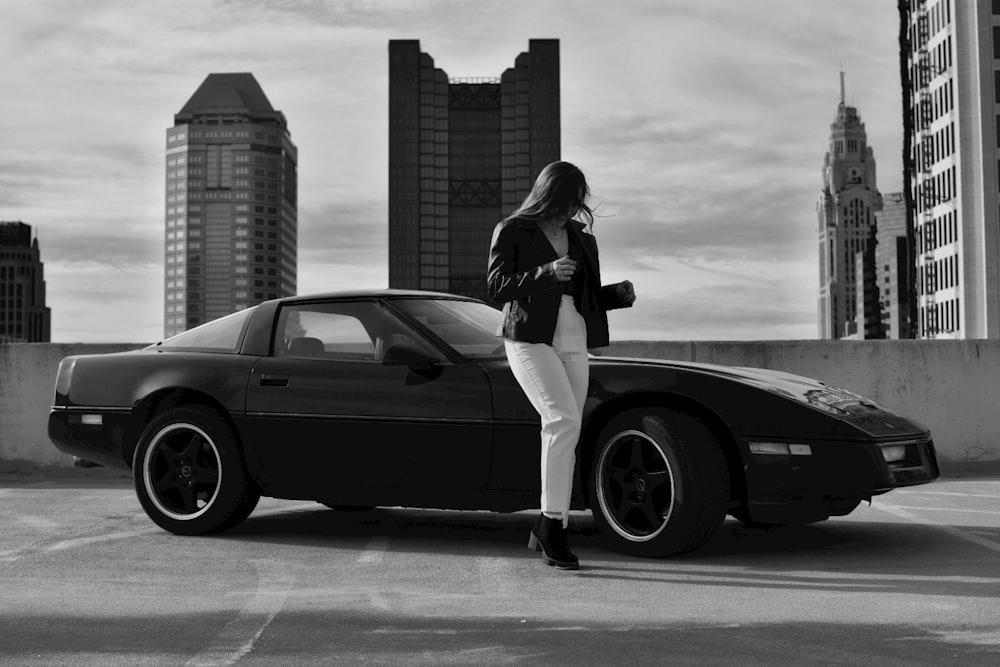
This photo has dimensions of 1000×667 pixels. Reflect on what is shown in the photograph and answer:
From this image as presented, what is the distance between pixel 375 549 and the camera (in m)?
5.81

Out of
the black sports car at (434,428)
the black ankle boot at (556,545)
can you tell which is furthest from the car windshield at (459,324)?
the black ankle boot at (556,545)

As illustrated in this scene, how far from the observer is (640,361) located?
5.50m

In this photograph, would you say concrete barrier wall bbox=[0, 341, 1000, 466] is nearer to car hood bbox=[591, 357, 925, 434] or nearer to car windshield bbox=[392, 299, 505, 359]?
car windshield bbox=[392, 299, 505, 359]

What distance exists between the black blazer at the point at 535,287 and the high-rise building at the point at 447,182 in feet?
598

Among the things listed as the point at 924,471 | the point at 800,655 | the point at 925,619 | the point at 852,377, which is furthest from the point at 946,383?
the point at 800,655

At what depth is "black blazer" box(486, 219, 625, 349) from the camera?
5.09m

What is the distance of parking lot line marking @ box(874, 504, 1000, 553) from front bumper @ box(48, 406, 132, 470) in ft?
14.4

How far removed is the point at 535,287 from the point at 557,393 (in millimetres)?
461

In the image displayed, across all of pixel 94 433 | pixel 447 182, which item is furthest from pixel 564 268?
pixel 447 182

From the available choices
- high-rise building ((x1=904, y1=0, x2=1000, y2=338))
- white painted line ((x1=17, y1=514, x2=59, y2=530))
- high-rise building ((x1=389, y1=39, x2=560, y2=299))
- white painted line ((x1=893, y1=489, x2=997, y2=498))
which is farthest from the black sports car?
high-rise building ((x1=389, y1=39, x2=560, y2=299))

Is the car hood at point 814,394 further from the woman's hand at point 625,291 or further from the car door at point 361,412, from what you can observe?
the car door at point 361,412

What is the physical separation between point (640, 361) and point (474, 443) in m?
0.85

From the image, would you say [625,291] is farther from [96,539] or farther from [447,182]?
[447,182]

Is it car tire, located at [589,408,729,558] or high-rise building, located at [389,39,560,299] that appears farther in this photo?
high-rise building, located at [389,39,560,299]
